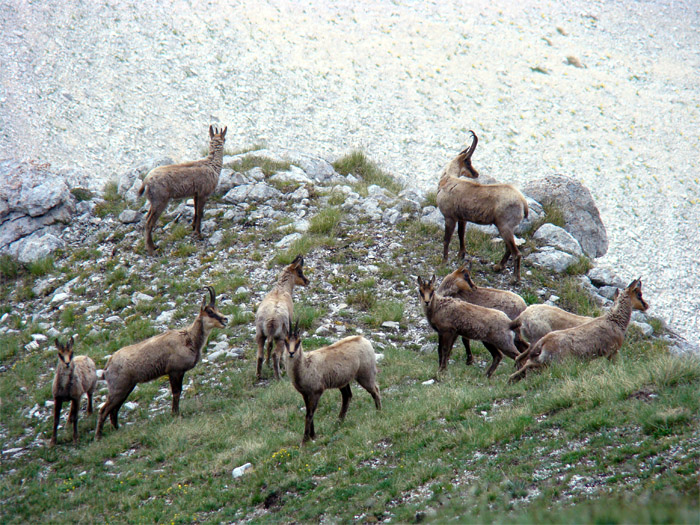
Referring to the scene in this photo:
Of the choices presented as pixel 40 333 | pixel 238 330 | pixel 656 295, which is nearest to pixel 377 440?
pixel 238 330

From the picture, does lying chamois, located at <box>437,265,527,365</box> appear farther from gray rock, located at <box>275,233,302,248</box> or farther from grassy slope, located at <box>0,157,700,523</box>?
gray rock, located at <box>275,233,302,248</box>

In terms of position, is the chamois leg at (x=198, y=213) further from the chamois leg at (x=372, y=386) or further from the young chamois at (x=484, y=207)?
the chamois leg at (x=372, y=386)

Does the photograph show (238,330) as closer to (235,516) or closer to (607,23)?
(235,516)

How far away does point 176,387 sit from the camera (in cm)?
987

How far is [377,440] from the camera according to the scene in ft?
25.8

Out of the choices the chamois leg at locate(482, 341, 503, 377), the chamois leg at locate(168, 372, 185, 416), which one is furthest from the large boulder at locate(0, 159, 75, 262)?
the chamois leg at locate(482, 341, 503, 377)

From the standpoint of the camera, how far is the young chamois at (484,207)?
1302 cm

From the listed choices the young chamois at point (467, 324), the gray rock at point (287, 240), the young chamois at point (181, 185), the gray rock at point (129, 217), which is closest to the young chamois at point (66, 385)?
the young chamois at point (181, 185)

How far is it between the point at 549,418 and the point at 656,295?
1642 cm

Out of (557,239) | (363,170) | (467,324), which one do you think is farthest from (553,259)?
(363,170)

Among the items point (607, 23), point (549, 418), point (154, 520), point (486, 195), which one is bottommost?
point (154, 520)

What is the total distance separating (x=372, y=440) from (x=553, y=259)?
836 cm

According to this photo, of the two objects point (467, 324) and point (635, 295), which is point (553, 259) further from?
point (467, 324)

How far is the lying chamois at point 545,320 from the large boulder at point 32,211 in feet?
40.8
